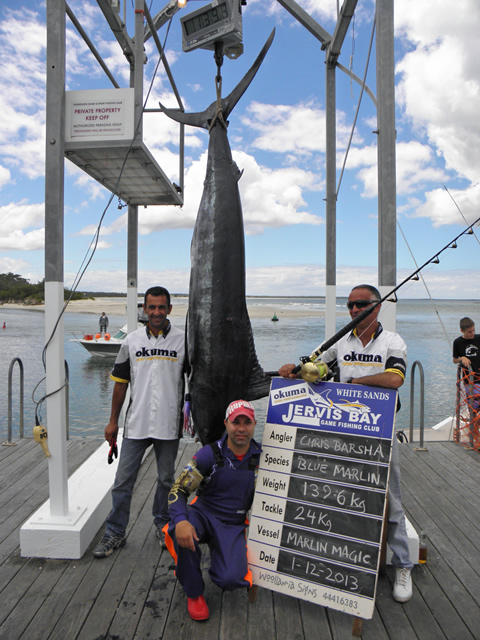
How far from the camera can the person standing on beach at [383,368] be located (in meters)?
2.26

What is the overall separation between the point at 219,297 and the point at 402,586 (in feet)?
5.67

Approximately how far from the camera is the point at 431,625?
209cm

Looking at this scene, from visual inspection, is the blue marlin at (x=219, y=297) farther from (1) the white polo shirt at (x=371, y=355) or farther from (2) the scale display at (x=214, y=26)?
(1) the white polo shirt at (x=371, y=355)

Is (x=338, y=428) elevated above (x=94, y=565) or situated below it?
above

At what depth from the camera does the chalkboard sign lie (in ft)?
6.91

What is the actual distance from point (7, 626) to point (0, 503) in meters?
1.51

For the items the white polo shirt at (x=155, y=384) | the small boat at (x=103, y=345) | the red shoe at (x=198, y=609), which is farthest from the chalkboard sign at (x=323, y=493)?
the small boat at (x=103, y=345)

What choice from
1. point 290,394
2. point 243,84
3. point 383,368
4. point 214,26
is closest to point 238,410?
point 290,394

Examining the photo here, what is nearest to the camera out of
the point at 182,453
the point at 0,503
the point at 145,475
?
the point at 0,503

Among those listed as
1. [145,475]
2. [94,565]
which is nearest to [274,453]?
[94,565]

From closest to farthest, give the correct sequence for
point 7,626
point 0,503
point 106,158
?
point 7,626 < point 106,158 < point 0,503

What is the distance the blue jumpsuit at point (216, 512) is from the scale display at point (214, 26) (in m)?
2.01

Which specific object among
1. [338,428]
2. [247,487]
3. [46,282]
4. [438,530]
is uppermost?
[46,282]

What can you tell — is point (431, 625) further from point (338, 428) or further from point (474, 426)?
point (474, 426)
